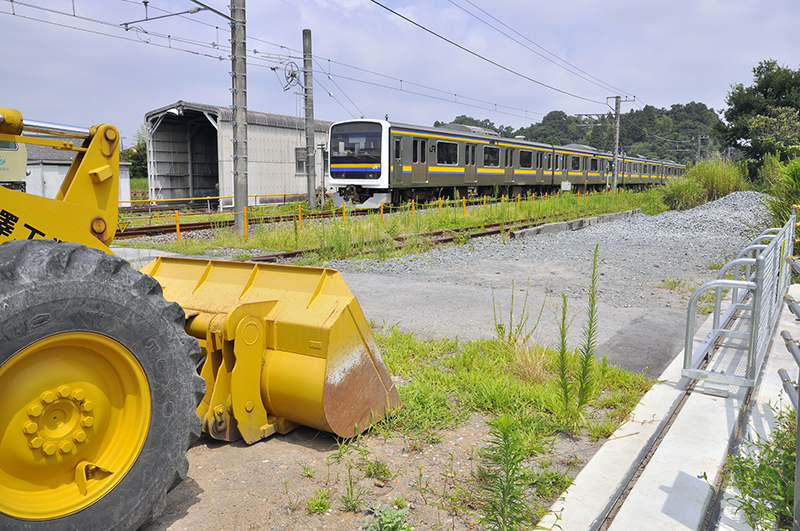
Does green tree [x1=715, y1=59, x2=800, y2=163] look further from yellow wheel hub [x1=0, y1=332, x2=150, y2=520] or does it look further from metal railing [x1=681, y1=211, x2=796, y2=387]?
yellow wheel hub [x1=0, y1=332, x2=150, y2=520]

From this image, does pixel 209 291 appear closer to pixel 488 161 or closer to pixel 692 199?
pixel 488 161

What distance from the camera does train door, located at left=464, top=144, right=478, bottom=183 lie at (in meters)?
24.2

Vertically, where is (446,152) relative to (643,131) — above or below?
below

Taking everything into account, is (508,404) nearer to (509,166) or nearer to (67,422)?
(67,422)

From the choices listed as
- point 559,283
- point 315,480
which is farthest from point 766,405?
point 559,283

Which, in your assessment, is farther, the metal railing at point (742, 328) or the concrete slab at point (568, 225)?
the concrete slab at point (568, 225)

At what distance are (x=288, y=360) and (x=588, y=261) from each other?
30.3 feet

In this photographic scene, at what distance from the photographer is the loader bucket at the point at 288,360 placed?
3.28 meters

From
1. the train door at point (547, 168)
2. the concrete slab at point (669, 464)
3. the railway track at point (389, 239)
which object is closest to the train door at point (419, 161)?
the railway track at point (389, 239)

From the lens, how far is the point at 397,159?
65.9 feet

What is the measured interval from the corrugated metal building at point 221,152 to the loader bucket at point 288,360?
70.9 ft

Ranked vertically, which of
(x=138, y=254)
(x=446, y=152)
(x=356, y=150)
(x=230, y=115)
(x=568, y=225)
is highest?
(x=230, y=115)

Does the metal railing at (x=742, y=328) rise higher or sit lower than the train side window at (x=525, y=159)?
lower

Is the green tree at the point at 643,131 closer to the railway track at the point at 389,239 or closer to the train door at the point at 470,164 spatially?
the train door at the point at 470,164
